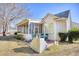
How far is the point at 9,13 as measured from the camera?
192 cm

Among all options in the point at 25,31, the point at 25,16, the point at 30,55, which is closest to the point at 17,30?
the point at 25,31

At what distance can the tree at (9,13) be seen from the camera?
189 cm

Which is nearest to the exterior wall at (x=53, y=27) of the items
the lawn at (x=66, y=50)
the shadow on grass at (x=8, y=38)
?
the lawn at (x=66, y=50)

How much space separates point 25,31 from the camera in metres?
1.92

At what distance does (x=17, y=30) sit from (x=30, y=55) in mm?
424

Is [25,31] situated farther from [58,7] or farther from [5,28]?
[58,7]

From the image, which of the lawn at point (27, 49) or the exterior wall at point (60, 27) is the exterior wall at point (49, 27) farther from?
the lawn at point (27, 49)

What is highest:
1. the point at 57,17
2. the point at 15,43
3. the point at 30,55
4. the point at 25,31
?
the point at 57,17

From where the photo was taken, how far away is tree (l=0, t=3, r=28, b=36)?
1.89 meters

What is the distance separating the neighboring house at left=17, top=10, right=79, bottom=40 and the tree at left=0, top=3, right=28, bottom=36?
0.12 metres

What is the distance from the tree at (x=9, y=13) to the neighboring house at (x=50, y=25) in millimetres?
123

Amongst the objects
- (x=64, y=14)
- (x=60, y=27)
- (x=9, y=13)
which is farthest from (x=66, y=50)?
(x=9, y=13)

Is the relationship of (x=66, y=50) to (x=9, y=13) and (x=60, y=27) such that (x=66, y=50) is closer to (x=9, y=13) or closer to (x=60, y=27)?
(x=60, y=27)

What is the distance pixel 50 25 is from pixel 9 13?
65 centimetres
